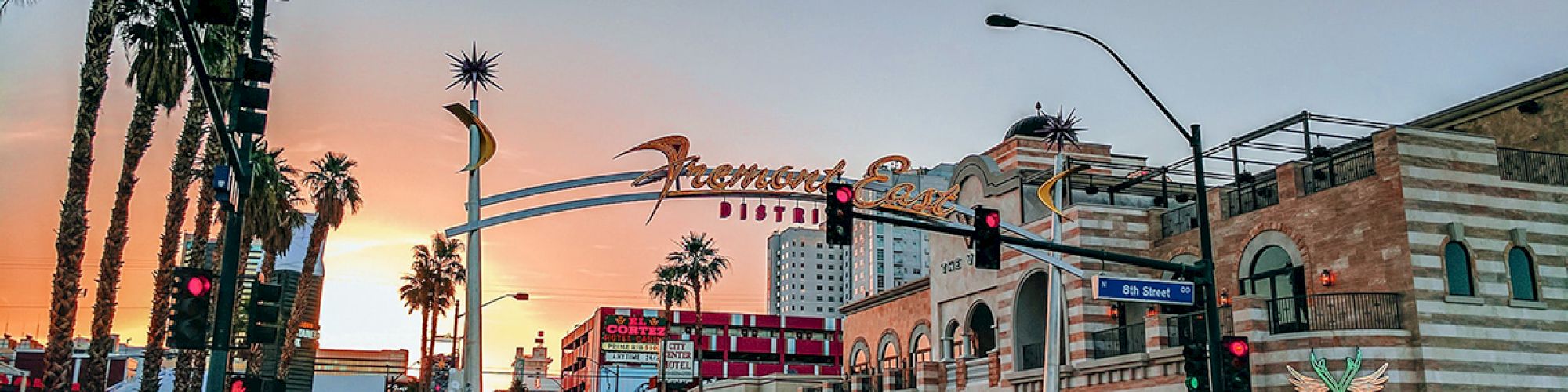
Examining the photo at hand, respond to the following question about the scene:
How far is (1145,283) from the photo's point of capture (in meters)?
21.4

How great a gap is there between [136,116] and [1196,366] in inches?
956

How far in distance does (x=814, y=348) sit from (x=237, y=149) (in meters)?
124

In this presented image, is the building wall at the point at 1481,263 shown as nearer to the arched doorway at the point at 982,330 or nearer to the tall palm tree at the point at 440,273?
the arched doorway at the point at 982,330

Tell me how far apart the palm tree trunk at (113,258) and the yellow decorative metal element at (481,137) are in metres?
7.94

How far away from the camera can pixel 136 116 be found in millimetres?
29750

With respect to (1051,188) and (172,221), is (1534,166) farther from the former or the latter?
(172,221)

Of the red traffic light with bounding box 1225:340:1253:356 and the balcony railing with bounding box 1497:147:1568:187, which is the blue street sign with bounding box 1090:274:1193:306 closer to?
the red traffic light with bounding box 1225:340:1253:356

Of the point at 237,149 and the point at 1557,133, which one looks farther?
the point at 1557,133

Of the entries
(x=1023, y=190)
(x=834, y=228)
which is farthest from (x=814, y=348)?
(x=834, y=228)

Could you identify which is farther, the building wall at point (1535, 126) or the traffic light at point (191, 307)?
the building wall at point (1535, 126)

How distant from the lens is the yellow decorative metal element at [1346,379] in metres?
26.0

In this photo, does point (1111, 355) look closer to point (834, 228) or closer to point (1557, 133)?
point (1557, 133)

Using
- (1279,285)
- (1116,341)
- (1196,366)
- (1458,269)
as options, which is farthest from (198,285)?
(1116,341)

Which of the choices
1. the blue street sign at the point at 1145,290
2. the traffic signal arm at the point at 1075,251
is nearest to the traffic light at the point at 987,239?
the traffic signal arm at the point at 1075,251
